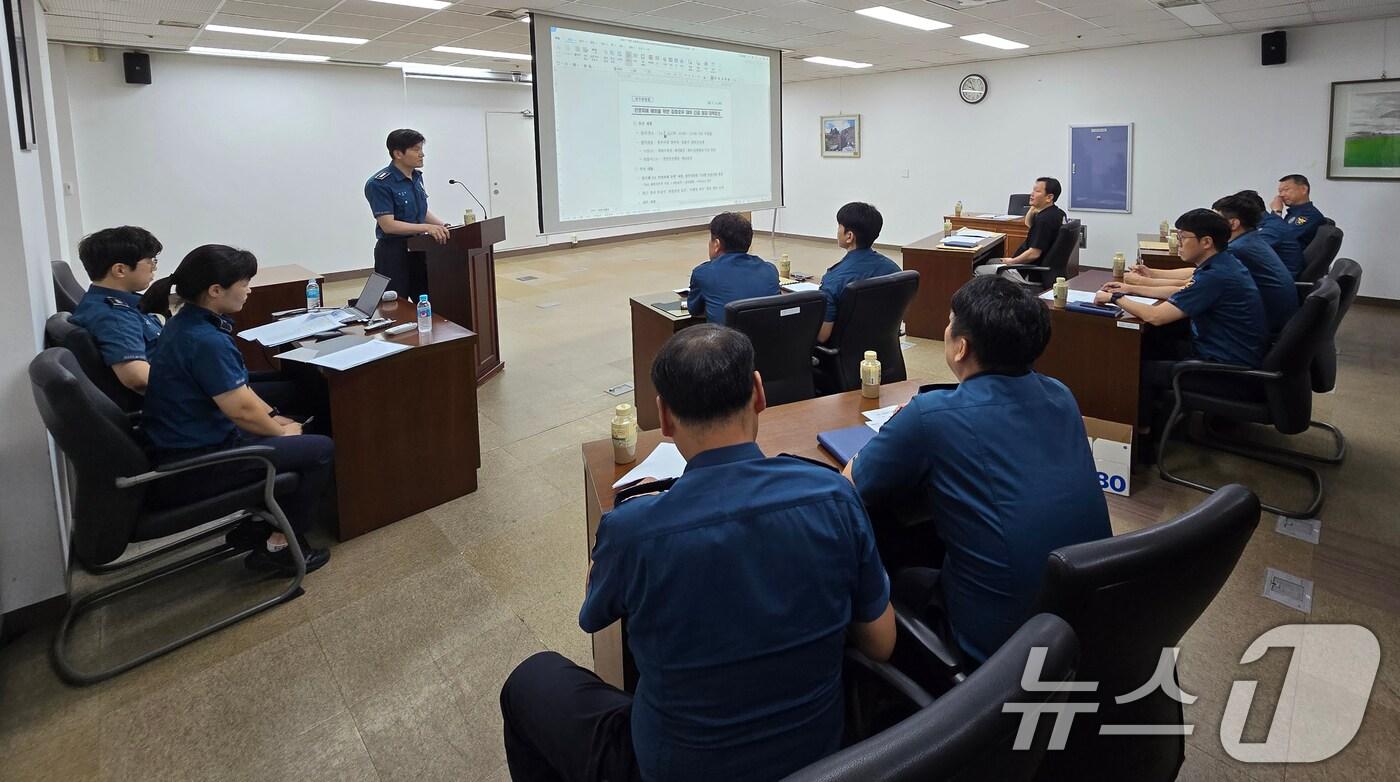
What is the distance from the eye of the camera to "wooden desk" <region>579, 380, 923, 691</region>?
1.76 metres

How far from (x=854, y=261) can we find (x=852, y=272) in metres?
0.08

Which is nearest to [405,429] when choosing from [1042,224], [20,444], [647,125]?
[20,444]

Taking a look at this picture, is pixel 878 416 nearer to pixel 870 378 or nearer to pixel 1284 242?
pixel 870 378

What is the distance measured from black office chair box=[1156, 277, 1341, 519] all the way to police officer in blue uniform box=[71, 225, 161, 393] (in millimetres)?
4041

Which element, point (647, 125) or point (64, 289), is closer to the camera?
point (64, 289)

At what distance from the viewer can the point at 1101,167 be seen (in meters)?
8.78

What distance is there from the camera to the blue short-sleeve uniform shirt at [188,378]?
2.33 meters

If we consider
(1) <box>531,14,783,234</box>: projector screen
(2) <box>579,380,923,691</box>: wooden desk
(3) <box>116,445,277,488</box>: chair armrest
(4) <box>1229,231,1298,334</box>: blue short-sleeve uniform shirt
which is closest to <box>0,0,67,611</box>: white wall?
Answer: (3) <box>116,445,277,488</box>: chair armrest

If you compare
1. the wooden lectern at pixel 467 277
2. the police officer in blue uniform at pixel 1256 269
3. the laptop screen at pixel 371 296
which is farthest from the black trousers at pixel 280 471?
the police officer in blue uniform at pixel 1256 269

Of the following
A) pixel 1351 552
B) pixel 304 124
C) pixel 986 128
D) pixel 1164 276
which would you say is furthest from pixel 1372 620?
pixel 304 124

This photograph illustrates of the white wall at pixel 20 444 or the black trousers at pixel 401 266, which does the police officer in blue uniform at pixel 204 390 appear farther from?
the black trousers at pixel 401 266

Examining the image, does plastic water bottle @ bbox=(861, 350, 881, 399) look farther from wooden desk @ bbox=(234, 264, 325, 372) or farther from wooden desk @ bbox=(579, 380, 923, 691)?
wooden desk @ bbox=(234, 264, 325, 372)

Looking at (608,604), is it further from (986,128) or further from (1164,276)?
(986,128)

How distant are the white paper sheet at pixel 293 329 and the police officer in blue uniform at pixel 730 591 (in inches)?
104
